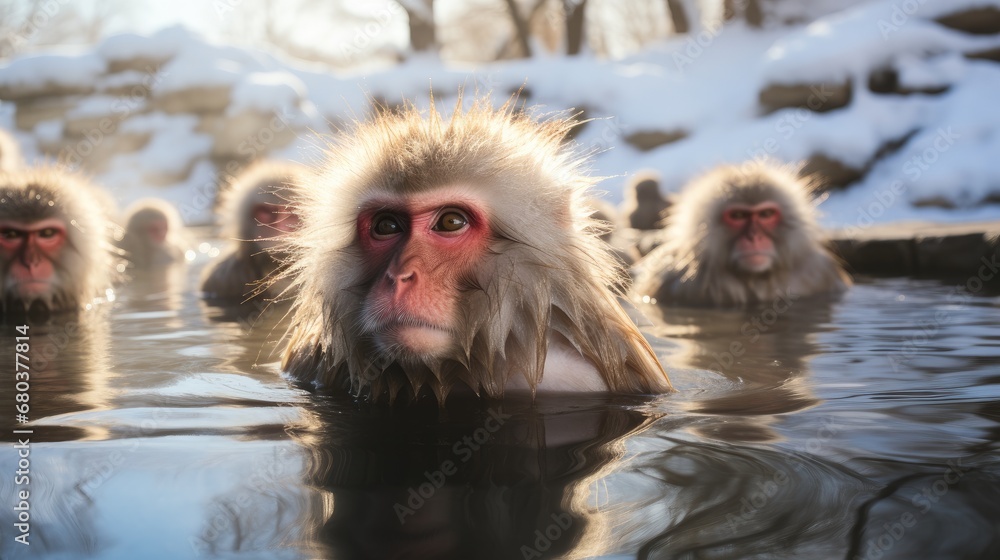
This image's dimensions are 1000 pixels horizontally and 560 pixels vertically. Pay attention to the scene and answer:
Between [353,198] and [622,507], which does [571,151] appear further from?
[622,507]

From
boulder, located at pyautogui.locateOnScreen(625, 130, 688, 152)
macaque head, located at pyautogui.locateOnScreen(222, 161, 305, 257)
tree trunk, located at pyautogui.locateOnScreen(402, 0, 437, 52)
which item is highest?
tree trunk, located at pyautogui.locateOnScreen(402, 0, 437, 52)

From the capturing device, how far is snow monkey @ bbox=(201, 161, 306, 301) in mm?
6195

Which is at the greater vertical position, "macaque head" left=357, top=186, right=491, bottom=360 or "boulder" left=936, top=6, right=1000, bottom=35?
"boulder" left=936, top=6, right=1000, bottom=35

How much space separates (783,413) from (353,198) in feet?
4.19

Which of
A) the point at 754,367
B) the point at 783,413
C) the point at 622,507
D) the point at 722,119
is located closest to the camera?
the point at 622,507

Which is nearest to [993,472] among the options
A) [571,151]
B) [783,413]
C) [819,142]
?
[783,413]

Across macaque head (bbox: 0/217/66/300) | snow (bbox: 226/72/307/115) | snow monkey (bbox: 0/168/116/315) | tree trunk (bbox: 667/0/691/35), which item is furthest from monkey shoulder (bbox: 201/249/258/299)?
tree trunk (bbox: 667/0/691/35)

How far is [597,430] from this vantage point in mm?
2438

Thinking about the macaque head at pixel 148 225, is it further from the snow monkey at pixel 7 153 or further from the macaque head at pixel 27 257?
the macaque head at pixel 27 257

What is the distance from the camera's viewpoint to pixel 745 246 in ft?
19.2

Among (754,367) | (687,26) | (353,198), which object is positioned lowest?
(754,367)

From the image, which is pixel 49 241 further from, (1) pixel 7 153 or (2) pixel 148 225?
(2) pixel 148 225

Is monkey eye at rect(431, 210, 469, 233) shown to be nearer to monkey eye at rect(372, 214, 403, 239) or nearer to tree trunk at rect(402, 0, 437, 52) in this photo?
monkey eye at rect(372, 214, 403, 239)

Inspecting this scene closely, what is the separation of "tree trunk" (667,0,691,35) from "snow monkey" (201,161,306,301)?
17.5 meters
